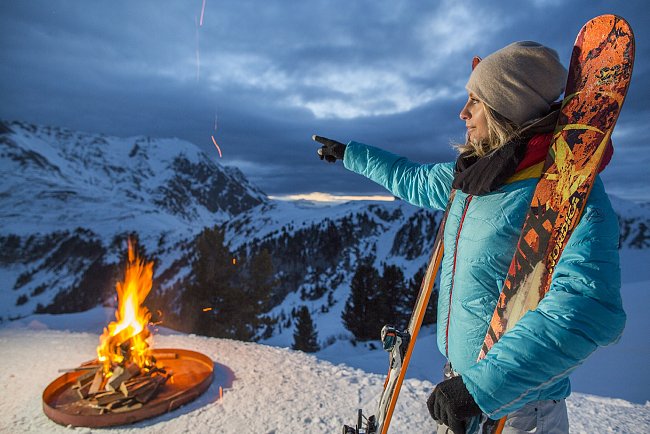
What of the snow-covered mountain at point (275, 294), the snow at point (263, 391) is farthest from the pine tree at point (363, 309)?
the snow at point (263, 391)

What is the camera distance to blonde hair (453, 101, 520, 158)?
195cm

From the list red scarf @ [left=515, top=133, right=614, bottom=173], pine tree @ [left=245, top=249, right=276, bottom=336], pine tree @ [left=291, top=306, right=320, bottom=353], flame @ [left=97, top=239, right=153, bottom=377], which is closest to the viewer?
red scarf @ [left=515, top=133, right=614, bottom=173]

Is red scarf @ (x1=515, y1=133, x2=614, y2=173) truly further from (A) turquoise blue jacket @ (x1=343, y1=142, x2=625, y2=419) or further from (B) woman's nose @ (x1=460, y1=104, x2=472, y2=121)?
(B) woman's nose @ (x1=460, y1=104, x2=472, y2=121)

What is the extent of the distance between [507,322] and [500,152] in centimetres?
84

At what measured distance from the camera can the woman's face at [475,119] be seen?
2.08 m

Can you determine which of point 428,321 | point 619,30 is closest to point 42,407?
point 619,30

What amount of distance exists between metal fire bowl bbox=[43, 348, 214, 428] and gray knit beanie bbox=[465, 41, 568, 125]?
4.73 metres

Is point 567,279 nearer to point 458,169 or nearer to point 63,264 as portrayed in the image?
point 458,169

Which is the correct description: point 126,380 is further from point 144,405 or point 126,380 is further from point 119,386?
point 144,405

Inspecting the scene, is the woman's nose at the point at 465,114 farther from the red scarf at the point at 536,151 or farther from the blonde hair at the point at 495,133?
the red scarf at the point at 536,151

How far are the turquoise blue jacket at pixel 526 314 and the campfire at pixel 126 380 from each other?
3.90 meters

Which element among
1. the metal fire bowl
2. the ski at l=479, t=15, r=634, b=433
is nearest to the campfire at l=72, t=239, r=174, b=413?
the metal fire bowl

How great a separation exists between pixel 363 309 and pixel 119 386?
1027 inches

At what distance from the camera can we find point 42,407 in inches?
181
